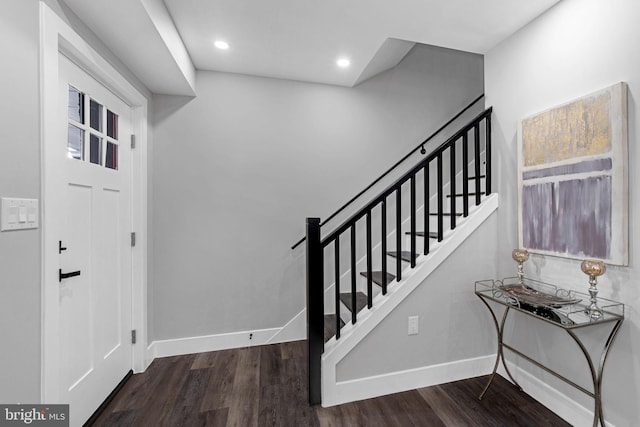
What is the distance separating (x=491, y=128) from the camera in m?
2.26

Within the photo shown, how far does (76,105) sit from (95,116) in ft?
0.63

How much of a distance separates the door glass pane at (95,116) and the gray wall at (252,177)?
2.10ft

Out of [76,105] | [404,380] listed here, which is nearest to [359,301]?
[404,380]

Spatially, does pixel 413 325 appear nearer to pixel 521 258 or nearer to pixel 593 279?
pixel 521 258

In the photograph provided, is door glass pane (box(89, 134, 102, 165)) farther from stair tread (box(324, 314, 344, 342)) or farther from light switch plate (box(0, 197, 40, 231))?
stair tread (box(324, 314, 344, 342))

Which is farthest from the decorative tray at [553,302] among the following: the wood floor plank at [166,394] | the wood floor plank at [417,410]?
the wood floor plank at [166,394]

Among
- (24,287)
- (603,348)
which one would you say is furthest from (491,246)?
(24,287)

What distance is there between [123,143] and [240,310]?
1719 mm

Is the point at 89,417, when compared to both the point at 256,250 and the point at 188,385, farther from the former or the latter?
the point at 256,250

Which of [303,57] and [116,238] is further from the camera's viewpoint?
[303,57]

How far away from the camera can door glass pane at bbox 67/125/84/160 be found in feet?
5.11

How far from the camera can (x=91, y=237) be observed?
1.74 m

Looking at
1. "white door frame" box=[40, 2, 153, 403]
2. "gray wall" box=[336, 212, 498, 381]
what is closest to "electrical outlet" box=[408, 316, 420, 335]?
"gray wall" box=[336, 212, 498, 381]

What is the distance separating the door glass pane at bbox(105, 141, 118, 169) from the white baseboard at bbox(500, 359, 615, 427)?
129 inches
